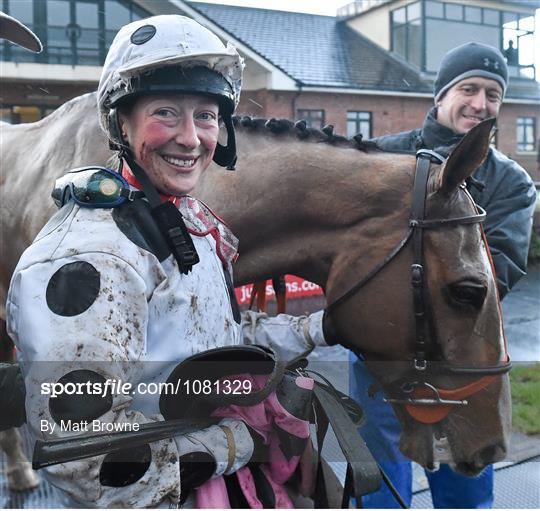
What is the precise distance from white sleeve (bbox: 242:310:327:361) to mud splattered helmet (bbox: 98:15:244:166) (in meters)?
0.64

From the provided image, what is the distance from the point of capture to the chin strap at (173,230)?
45.1 inches

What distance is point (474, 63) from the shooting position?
2080 millimetres

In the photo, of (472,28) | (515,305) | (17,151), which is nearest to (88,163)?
(17,151)

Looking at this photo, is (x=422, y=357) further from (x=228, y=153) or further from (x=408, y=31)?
(x=408, y=31)

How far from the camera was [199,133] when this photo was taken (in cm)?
125

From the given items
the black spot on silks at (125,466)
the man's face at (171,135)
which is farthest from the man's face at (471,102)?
the black spot on silks at (125,466)

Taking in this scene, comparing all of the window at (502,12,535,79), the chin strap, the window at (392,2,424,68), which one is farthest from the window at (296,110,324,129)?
the chin strap

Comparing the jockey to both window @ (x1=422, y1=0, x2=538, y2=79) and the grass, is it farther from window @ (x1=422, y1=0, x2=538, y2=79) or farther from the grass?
the grass

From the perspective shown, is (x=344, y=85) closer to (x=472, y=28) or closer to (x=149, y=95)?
(x=472, y=28)

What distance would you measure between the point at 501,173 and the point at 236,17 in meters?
1.11

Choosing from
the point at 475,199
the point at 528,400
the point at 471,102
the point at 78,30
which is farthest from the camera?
the point at 528,400

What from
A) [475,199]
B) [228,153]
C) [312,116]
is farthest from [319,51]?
[228,153]

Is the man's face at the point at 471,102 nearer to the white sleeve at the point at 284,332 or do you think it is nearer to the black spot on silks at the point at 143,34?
the white sleeve at the point at 284,332

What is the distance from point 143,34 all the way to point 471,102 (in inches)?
55.5
